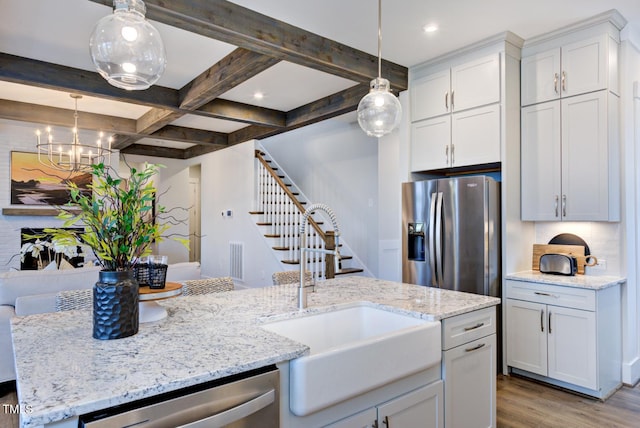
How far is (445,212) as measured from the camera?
3.57 m

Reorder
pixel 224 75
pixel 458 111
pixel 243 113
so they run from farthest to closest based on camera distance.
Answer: pixel 243 113
pixel 224 75
pixel 458 111

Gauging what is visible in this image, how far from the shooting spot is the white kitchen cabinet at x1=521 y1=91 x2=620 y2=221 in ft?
10.2

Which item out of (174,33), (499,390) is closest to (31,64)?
(174,33)

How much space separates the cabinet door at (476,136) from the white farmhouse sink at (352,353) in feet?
7.12

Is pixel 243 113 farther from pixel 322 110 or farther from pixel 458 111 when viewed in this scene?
pixel 458 111

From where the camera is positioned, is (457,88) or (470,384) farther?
(457,88)

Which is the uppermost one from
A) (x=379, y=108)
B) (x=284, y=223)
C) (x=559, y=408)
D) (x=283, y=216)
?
(x=379, y=108)

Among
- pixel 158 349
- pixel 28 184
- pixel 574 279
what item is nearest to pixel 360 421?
pixel 158 349

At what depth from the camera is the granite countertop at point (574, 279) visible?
116 inches

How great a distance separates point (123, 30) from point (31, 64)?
10.9 feet

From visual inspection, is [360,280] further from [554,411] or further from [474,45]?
[474,45]

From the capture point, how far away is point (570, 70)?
3.29m

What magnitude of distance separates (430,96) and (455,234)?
146 cm

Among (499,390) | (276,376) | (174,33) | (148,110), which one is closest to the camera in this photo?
(276,376)
